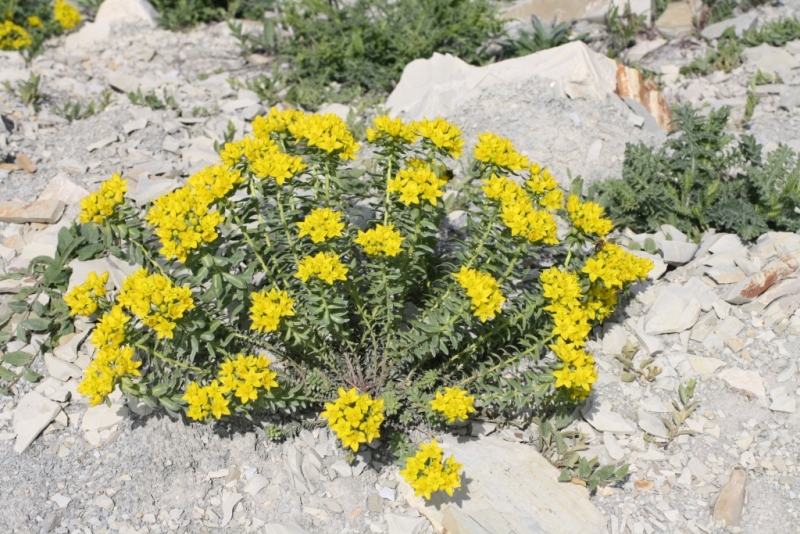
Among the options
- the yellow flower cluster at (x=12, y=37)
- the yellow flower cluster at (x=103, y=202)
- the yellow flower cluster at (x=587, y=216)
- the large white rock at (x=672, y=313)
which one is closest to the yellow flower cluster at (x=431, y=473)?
the yellow flower cluster at (x=587, y=216)

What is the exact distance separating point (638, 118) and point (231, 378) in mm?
3754

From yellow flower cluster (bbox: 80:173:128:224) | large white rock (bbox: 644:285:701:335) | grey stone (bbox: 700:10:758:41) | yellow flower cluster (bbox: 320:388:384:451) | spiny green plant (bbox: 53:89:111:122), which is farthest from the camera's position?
grey stone (bbox: 700:10:758:41)

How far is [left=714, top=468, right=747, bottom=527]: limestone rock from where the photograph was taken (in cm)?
349

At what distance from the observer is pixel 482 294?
3207mm

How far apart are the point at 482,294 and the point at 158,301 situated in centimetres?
133

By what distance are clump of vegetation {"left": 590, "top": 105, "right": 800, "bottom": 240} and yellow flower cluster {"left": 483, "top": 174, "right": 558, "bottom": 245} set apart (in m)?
1.55

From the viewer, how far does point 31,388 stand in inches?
154

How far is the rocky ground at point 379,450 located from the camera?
352 cm

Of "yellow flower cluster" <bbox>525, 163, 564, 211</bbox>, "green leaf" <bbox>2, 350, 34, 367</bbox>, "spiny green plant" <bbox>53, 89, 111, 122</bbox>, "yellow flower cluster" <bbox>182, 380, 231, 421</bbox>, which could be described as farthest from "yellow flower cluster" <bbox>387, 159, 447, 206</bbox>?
"spiny green plant" <bbox>53, 89, 111, 122</bbox>

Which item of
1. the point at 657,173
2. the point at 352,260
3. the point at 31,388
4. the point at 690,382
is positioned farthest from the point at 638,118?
the point at 31,388

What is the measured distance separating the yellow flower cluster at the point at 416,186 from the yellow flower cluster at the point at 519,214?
9.3 inches

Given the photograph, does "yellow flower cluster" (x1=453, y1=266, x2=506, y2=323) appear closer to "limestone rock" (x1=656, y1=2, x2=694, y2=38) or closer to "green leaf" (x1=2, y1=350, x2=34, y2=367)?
"green leaf" (x1=2, y1=350, x2=34, y2=367)

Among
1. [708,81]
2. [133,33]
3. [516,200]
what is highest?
[516,200]

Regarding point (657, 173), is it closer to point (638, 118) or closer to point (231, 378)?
point (638, 118)
